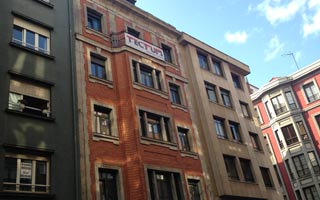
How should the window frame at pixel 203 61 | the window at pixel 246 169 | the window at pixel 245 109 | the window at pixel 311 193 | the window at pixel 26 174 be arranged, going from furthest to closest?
the window at pixel 311 193 < the window at pixel 245 109 < the window frame at pixel 203 61 < the window at pixel 246 169 < the window at pixel 26 174

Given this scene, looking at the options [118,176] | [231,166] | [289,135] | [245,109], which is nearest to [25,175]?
[118,176]

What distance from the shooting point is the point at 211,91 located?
1063 inches

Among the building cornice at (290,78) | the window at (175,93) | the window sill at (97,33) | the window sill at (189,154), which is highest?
the building cornice at (290,78)

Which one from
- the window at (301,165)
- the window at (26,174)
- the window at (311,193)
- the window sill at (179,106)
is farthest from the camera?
the window at (301,165)

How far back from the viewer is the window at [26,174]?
1324 cm

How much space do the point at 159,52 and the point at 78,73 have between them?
6774 mm

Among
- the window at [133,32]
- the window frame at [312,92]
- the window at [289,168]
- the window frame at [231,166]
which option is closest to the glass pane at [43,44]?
the window at [133,32]

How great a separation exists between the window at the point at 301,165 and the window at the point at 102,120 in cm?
2677

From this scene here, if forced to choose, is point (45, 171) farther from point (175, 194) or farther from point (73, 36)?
point (73, 36)

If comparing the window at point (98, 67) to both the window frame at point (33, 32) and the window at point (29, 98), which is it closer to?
the window frame at point (33, 32)

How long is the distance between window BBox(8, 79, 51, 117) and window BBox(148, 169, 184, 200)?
5.98 metres

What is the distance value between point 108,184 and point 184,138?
23.1ft

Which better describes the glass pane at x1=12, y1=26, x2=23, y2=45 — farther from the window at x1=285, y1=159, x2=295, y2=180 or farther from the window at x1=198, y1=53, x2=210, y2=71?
the window at x1=285, y1=159, x2=295, y2=180

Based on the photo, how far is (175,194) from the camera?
1806 cm
